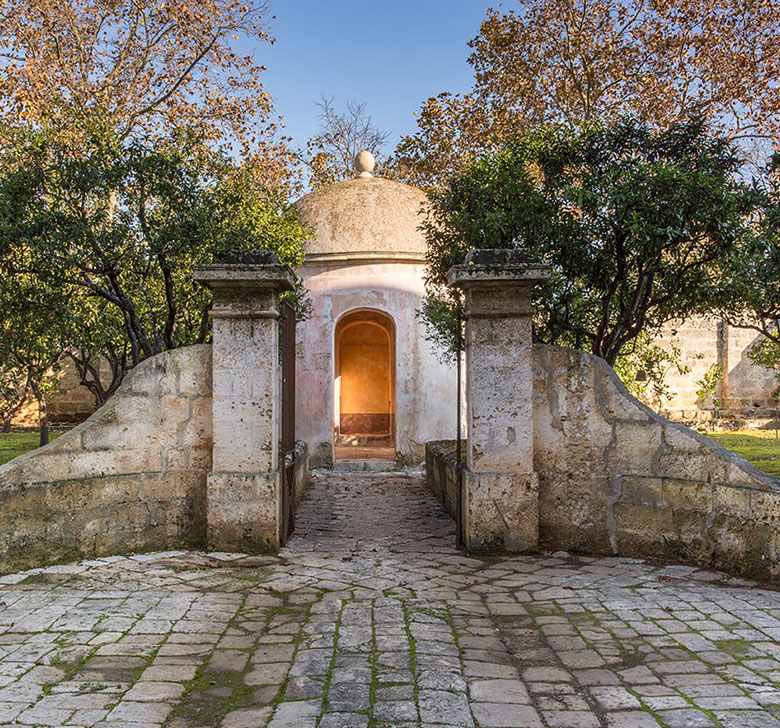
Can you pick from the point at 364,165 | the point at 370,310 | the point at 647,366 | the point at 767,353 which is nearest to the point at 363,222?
the point at 370,310

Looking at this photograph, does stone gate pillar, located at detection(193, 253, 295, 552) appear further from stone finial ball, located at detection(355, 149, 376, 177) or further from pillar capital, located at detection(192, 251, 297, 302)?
stone finial ball, located at detection(355, 149, 376, 177)

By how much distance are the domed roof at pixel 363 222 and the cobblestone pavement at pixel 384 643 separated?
7.89 m

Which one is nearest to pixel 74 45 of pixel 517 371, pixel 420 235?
pixel 420 235

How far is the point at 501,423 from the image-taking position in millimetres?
6059

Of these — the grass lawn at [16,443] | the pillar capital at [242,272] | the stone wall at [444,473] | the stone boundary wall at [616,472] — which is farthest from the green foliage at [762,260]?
the grass lawn at [16,443]

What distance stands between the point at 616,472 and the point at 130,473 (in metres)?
4.01

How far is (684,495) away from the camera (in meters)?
5.73

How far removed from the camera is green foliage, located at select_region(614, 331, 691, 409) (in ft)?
43.8

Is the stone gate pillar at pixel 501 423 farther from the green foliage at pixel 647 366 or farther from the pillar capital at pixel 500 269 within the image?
the green foliage at pixel 647 366

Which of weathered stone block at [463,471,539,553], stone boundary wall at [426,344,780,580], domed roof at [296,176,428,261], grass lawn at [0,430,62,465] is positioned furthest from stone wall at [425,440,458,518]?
grass lawn at [0,430,62,465]

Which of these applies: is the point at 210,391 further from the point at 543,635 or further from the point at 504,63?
the point at 504,63

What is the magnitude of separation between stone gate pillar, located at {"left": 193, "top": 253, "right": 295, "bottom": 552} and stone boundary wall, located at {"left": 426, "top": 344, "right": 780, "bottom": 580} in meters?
2.24

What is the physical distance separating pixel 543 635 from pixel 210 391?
3.39 metres

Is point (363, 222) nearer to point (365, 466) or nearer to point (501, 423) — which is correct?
point (365, 466)
